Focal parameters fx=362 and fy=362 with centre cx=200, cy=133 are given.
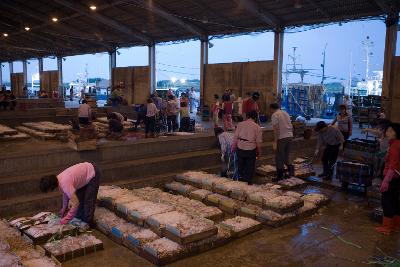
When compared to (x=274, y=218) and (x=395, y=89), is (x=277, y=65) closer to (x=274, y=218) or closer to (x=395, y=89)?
(x=395, y=89)

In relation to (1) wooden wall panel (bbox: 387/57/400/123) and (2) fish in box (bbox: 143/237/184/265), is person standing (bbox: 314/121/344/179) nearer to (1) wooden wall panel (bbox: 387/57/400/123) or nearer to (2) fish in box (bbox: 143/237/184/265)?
(2) fish in box (bbox: 143/237/184/265)

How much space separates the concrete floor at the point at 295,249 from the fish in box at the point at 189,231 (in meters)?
0.25

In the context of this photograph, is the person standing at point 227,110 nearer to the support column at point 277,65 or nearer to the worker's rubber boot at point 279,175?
the worker's rubber boot at point 279,175

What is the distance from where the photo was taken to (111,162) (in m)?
8.60

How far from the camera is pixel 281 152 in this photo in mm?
8375

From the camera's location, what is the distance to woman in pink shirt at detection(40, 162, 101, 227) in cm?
494

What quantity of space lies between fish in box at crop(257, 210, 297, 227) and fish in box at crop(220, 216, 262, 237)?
0.23 metres

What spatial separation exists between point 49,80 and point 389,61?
28.0 m

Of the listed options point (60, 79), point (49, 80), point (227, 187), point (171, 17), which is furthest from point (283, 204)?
point (60, 79)

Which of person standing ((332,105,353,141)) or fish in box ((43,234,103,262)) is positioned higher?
person standing ((332,105,353,141))

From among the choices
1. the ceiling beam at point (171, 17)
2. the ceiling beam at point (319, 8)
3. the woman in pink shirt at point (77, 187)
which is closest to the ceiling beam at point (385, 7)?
the ceiling beam at point (319, 8)

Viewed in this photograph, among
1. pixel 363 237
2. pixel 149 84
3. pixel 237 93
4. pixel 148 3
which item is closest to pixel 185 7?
pixel 148 3

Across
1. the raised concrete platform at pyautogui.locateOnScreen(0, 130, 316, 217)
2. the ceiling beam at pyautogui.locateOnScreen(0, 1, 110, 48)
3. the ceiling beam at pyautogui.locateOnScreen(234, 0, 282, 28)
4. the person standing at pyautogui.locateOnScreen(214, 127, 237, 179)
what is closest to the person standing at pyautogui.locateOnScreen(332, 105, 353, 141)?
the raised concrete platform at pyautogui.locateOnScreen(0, 130, 316, 217)

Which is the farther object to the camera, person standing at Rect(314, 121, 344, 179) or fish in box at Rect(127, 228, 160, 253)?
person standing at Rect(314, 121, 344, 179)
